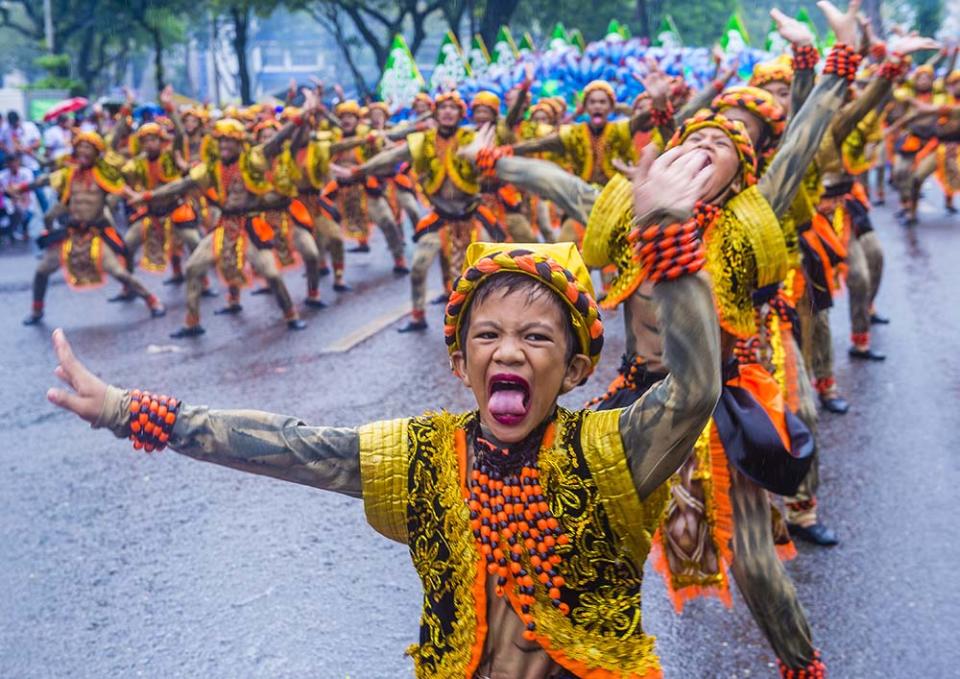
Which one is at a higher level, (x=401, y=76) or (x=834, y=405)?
(x=401, y=76)

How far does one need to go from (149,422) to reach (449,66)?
816 inches

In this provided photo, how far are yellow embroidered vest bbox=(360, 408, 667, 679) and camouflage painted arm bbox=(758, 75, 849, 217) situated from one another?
1843 millimetres

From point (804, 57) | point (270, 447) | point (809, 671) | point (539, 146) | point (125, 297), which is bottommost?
point (125, 297)

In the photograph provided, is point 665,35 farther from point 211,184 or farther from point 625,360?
point 625,360

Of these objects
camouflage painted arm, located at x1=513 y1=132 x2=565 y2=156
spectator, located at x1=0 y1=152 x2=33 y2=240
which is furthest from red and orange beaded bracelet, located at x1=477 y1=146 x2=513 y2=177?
spectator, located at x1=0 y1=152 x2=33 y2=240

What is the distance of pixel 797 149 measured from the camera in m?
3.88

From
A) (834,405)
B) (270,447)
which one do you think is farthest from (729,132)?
(834,405)

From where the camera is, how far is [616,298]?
139 inches

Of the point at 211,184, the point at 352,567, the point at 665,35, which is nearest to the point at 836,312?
the point at 211,184

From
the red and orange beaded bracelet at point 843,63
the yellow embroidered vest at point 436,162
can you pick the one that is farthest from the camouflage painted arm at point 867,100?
the yellow embroidered vest at point 436,162

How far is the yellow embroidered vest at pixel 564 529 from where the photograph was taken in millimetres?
2154

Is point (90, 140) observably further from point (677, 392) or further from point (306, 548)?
point (677, 392)

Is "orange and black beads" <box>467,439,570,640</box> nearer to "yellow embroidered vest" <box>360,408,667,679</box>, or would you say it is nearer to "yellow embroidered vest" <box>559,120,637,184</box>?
"yellow embroidered vest" <box>360,408,667,679</box>

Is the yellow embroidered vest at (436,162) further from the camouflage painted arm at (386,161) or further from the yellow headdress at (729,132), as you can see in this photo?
the yellow headdress at (729,132)
